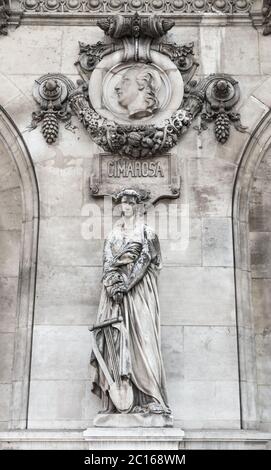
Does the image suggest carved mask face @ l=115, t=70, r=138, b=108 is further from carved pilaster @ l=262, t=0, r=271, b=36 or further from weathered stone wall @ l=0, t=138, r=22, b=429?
carved pilaster @ l=262, t=0, r=271, b=36

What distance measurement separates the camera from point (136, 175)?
11766 mm

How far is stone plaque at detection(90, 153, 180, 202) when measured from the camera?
11625 millimetres

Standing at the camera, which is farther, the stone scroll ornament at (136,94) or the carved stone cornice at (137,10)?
the carved stone cornice at (137,10)

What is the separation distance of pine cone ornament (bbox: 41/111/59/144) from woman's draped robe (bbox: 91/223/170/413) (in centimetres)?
222

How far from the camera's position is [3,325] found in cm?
1157

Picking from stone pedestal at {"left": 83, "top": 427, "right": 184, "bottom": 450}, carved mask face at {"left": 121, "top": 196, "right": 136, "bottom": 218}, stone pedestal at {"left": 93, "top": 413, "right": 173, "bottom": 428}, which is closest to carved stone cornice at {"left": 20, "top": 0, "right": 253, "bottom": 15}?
carved mask face at {"left": 121, "top": 196, "right": 136, "bottom": 218}

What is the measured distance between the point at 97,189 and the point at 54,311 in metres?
2.13

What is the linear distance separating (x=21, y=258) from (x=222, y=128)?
4.00 m

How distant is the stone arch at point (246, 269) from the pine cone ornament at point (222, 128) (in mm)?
411

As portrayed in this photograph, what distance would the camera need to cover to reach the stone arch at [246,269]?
10.7m

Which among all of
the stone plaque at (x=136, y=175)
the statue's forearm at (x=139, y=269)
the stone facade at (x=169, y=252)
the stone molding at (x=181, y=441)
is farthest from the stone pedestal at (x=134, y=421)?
the stone plaque at (x=136, y=175)

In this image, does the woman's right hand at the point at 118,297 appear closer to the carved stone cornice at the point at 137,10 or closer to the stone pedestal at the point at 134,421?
the stone pedestal at the point at 134,421
